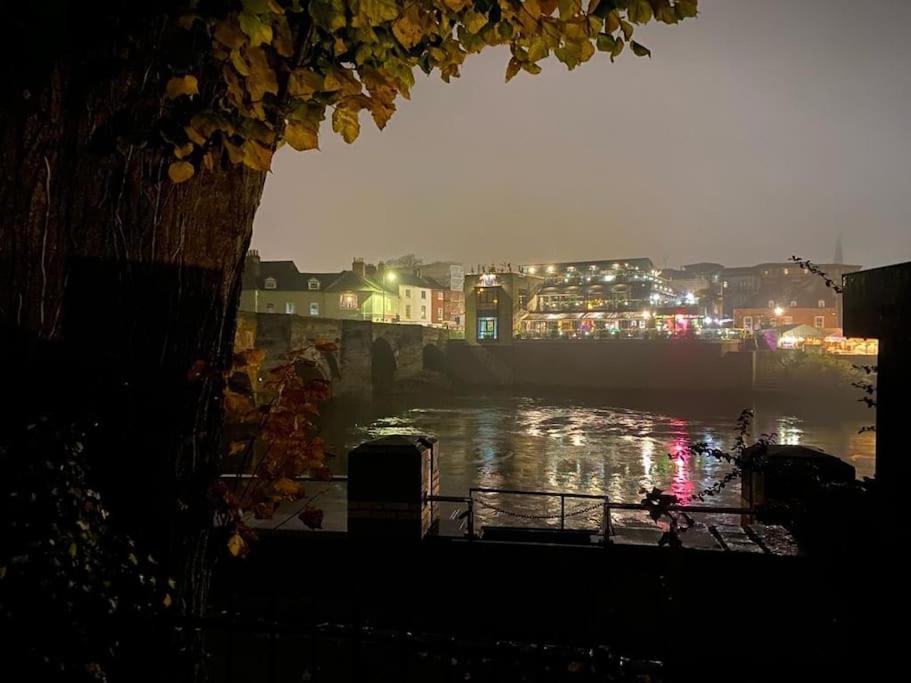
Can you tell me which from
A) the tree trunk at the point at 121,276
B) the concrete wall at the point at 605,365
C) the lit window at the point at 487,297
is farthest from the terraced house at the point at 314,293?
the tree trunk at the point at 121,276

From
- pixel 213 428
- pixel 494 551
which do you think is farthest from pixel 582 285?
pixel 213 428

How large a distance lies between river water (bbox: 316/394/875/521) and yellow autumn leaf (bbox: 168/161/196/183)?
559 inches

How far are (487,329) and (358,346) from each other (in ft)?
80.9

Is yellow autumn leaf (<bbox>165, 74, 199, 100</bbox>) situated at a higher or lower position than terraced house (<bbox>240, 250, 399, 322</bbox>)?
lower

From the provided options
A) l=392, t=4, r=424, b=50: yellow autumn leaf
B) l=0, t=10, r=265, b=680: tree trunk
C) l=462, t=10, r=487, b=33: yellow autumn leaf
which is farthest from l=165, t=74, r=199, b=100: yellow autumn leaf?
l=462, t=10, r=487, b=33: yellow autumn leaf

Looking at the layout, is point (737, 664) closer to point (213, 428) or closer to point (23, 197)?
point (213, 428)

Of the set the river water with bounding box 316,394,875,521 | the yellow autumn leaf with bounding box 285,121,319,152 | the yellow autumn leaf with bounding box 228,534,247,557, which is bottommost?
the river water with bounding box 316,394,875,521

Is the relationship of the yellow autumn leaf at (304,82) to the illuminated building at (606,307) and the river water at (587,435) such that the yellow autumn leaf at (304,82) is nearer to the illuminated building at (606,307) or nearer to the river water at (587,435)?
the river water at (587,435)

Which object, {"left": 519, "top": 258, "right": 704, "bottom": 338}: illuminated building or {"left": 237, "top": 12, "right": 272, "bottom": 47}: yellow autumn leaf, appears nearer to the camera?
{"left": 237, "top": 12, "right": 272, "bottom": 47}: yellow autumn leaf

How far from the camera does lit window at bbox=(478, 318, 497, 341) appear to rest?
7300 cm

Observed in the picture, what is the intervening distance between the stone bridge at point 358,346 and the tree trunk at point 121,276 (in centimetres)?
2726

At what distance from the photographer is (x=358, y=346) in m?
52.8

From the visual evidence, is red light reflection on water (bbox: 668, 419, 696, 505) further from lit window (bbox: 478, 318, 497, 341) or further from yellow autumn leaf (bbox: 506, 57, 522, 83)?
lit window (bbox: 478, 318, 497, 341)

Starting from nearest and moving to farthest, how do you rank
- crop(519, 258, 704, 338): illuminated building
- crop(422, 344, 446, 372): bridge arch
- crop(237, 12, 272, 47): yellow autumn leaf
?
1. crop(237, 12, 272, 47): yellow autumn leaf
2. crop(422, 344, 446, 372): bridge arch
3. crop(519, 258, 704, 338): illuminated building
